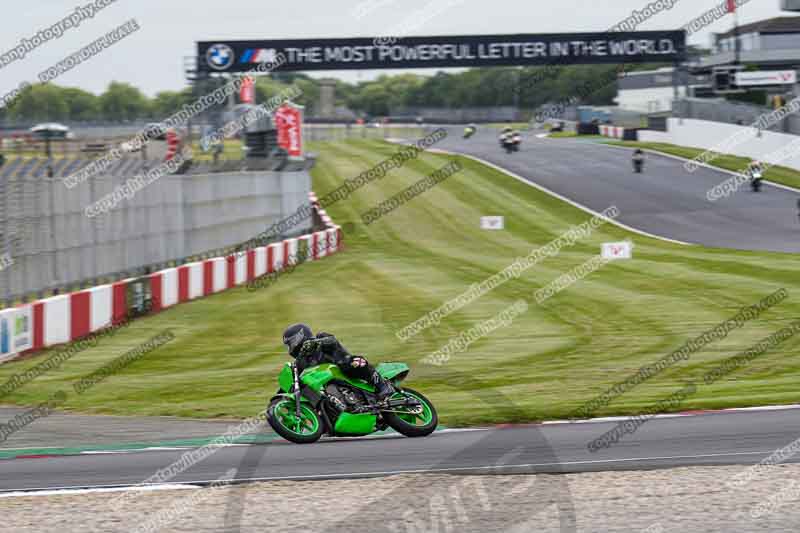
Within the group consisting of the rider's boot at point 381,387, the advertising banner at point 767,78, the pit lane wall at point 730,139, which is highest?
the advertising banner at point 767,78

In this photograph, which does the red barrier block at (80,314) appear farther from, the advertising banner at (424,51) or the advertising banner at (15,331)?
the advertising banner at (424,51)

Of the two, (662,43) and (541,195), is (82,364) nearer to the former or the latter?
(541,195)

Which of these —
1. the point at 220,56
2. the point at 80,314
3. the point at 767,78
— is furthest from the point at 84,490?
the point at 767,78

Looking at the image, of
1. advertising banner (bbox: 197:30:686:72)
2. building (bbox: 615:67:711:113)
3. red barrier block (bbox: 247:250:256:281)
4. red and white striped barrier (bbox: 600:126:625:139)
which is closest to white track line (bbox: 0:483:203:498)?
red barrier block (bbox: 247:250:256:281)

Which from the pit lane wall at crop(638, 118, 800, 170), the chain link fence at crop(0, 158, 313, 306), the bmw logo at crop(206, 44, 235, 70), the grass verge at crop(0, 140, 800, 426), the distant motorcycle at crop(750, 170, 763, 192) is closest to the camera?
the grass verge at crop(0, 140, 800, 426)

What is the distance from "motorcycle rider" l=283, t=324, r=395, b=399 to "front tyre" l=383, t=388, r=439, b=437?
177 mm

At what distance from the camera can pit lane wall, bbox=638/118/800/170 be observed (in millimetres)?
52575

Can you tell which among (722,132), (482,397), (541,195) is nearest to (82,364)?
(482,397)

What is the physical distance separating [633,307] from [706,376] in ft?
23.4

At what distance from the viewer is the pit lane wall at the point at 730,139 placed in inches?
2070

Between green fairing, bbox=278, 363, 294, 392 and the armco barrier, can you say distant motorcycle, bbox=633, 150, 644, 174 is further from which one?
green fairing, bbox=278, 363, 294, 392

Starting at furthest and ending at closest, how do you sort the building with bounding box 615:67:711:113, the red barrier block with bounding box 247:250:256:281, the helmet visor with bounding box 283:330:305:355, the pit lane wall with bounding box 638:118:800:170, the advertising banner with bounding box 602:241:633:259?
the building with bounding box 615:67:711:113, the pit lane wall with bounding box 638:118:800:170, the advertising banner with bounding box 602:241:633:259, the red barrier block with bounding box 247:250:256:281, the helmet visor with bounding box 283:330:305:355

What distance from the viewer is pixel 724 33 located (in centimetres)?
11606

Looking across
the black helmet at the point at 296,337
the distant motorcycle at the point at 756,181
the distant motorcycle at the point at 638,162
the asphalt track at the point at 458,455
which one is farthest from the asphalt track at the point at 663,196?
the black helmet at the point at 296,337
